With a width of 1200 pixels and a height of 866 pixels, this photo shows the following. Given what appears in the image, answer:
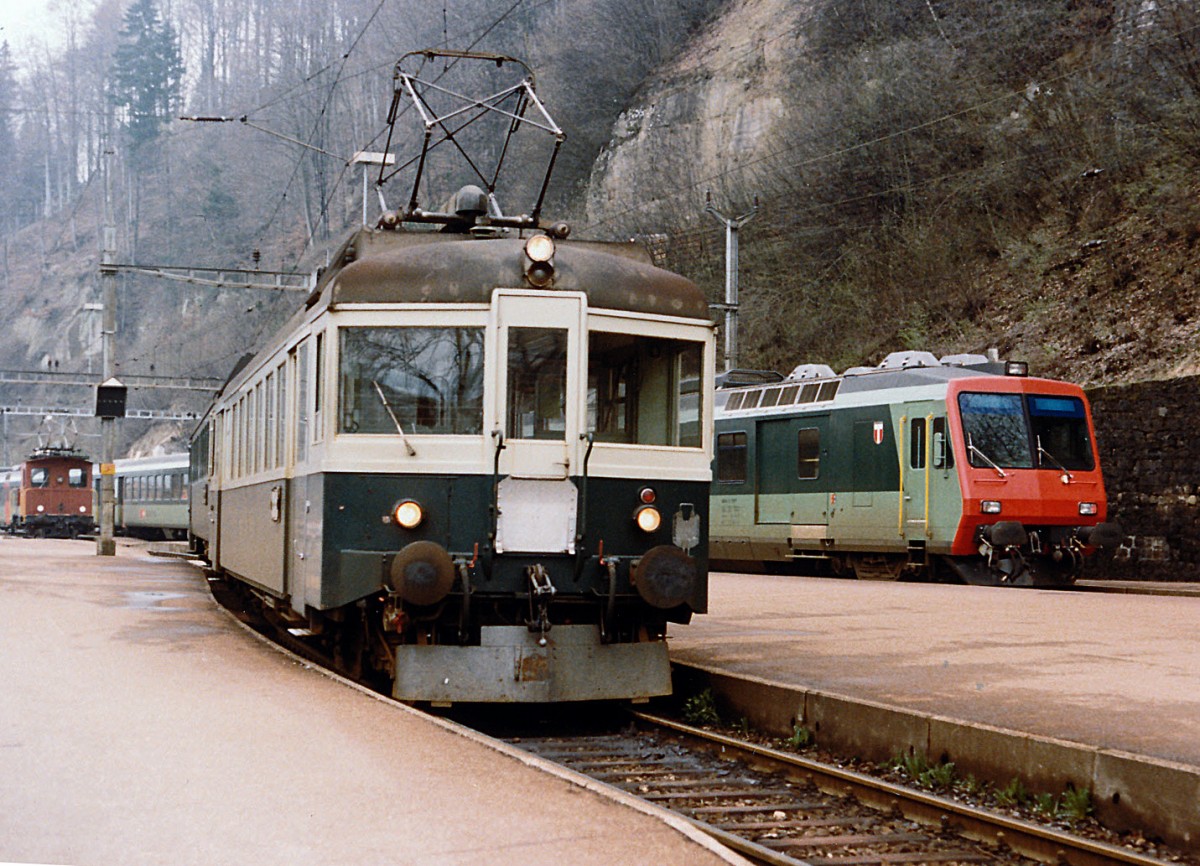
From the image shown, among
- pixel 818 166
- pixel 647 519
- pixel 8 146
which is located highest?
pixel 8 146

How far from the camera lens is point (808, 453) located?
23.4 m

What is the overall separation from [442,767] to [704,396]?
148 inches

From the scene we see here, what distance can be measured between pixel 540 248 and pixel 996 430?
40.8 feet

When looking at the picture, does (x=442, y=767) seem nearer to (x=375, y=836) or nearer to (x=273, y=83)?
(x=375, y=836)

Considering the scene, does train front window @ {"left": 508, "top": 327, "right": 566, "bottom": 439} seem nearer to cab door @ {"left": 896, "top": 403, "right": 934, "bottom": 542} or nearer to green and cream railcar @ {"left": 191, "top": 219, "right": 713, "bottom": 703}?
green and cream railcar @ {"left": 191, "top": 219, "right": 713, "bottom": 703}

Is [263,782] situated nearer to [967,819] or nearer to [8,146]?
[967,819]

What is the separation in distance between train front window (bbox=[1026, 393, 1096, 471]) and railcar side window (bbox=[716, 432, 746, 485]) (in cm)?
580

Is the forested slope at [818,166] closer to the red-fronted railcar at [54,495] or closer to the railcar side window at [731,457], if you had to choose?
the railcar side window at [731,457]

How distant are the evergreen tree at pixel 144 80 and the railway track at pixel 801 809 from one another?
289ft

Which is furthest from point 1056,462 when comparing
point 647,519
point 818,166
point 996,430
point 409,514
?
point 818,166

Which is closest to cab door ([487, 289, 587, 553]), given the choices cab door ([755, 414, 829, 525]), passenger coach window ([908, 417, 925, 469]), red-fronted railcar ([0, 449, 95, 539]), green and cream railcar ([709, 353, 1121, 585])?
green and cream railcar ([709, 353, 1121, 585])

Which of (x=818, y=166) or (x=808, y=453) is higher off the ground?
(x=818, y=166)

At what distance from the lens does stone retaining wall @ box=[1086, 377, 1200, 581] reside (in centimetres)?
2195

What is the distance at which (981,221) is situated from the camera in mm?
32625
